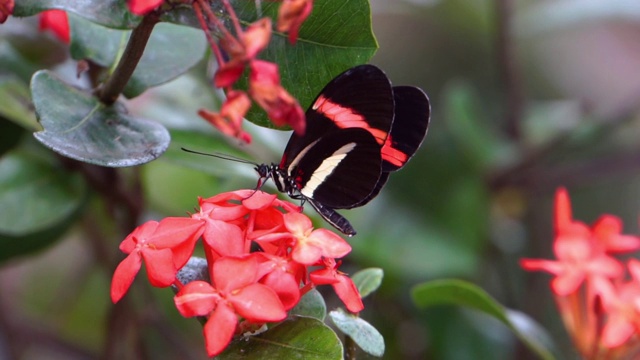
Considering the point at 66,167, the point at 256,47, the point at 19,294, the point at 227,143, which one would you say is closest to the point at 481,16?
the point at 227,143

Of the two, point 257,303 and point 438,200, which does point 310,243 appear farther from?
point 438,200

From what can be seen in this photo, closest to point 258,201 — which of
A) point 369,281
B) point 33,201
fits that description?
point 369,281

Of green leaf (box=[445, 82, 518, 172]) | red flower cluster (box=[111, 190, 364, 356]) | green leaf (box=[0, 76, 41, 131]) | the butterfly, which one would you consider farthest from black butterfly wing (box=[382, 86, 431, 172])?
green leaf (box=[445, 82, 518, 172])

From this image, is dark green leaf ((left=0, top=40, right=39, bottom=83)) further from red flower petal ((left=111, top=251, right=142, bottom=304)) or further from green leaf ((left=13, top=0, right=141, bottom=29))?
red flower petal ((left=111, top=251, right=142, bottom=304))

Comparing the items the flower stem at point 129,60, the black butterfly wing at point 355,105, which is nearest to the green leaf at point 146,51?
the flower stem at point 129,60

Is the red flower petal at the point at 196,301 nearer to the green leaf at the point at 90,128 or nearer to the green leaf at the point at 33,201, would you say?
the green leaf at the point at 90,128
